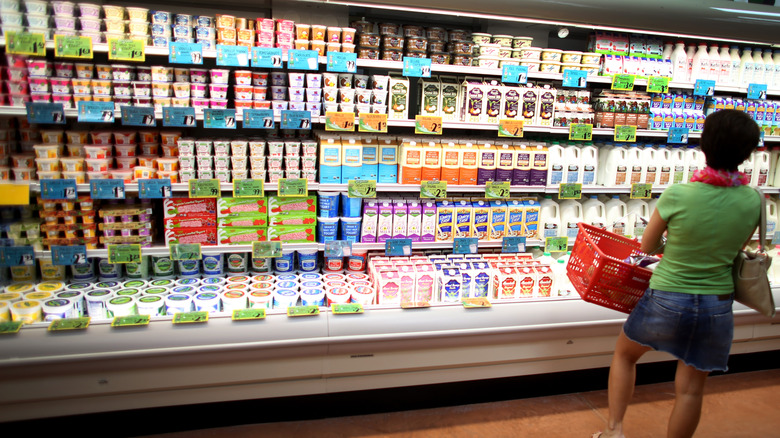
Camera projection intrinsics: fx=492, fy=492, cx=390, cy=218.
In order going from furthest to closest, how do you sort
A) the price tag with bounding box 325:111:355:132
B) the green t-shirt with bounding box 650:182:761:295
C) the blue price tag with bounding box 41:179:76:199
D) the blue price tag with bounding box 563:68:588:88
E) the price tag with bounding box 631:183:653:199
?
the price tag with bounding box 631:183:653:199, the blue price tag with bounding box 563:68:588:88, the price tag with bounding box 325:111:355:132, the blue price tag with bounding box 41:179:76:199, the green t-shirt with bounding box 650:182:761:295

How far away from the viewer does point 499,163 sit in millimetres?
3244

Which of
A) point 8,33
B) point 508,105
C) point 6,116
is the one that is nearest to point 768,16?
point 508,105

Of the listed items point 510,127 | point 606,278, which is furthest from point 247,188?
point 606,278

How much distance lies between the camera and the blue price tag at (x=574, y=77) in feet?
10.7

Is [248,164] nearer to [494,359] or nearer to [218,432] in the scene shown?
[218,432]

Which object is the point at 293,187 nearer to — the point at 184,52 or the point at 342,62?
the point at 342,62

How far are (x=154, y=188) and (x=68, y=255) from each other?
577 millimetres

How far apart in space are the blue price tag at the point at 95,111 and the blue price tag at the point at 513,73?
230 centimetres

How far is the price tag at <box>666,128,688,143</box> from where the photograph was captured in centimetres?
354

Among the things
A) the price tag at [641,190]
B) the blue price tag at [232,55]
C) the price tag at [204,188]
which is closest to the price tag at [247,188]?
the price tag at [204,188]

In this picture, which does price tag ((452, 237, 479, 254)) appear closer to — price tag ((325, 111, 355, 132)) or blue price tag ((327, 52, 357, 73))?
price tag ((325, 111, 355, 132))

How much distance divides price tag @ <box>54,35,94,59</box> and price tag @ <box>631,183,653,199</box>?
3472 mm

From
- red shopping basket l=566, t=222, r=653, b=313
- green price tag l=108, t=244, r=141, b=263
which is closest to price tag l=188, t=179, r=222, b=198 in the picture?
green price tag l=108, t=244, r=141, b=263

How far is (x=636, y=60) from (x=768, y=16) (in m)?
1.16
